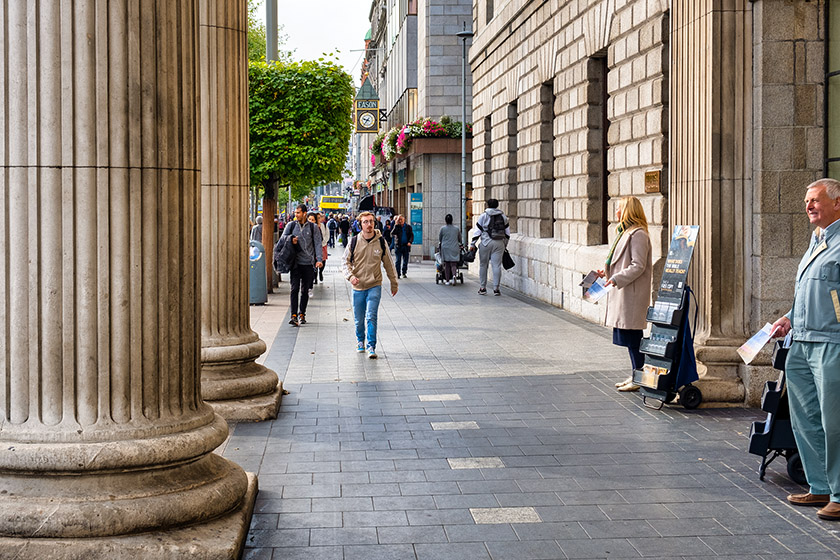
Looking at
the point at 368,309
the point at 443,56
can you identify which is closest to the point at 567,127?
the point at 368,309

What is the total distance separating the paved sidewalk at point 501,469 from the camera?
5.17 meters

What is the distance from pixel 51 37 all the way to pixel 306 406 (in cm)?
501

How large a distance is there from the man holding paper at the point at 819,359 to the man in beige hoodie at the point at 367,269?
658cm

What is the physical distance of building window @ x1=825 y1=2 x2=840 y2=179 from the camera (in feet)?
28.3

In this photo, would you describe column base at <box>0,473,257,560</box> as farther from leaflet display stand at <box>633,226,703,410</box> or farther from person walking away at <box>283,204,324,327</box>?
person walking away at <box>283,204,324,327</box>

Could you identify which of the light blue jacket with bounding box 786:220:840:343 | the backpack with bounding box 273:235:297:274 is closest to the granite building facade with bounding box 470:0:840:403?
the light blue jacket with bounding box 786:220:840:343

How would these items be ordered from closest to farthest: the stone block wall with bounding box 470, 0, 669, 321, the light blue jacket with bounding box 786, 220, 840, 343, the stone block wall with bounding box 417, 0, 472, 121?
1. the light blue jacket with bounding box 786, 220, 840, 343
2. the stone block wall with bounding box 470, 0, 669, 321
3. the stone block wall with bounding box 417, 0, 472, 121

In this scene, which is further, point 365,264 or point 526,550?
point 365,264

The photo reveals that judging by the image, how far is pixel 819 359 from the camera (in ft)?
18.3

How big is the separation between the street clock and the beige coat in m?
30.4

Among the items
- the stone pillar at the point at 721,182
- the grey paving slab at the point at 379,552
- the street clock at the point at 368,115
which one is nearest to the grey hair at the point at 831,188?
the grey paving slab at the point at 379,552

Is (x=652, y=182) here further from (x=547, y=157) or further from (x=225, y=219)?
(x=547, y=157)

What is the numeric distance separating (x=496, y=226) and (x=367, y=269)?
9.35 m

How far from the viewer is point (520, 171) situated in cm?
2191
